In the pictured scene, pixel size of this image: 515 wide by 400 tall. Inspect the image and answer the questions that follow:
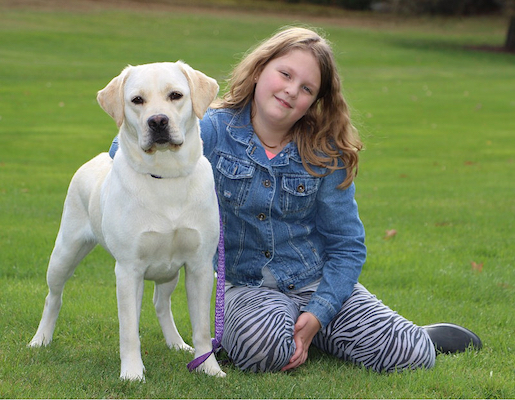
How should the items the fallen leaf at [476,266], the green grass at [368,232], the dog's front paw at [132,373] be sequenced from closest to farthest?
1. the dog's front paw at [132,373]
2. the green grass at [368,232]
3. the fallen leaf at [476,266]

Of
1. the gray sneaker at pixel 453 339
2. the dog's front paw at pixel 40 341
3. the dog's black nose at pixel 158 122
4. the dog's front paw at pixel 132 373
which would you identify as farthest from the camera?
the gray sneaker at pixel 453 339

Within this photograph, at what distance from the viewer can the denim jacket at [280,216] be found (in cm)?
439

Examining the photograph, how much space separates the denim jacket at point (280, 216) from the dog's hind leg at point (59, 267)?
0.87m

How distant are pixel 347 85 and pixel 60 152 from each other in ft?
41.5

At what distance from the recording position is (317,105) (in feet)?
15.2

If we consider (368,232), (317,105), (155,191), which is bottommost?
(368,232)

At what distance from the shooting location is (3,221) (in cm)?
750

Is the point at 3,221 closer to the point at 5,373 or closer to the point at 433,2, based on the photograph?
the point at 5,373

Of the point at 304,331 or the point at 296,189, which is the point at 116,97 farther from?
the point at 304,331

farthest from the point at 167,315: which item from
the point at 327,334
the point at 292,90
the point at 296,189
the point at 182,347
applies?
the point at 292,90

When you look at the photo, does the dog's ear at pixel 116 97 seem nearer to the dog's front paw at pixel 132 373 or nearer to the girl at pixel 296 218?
the girl at pixel 296 218

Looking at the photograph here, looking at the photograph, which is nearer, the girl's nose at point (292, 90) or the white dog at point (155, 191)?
the white dog at point (155, 191)

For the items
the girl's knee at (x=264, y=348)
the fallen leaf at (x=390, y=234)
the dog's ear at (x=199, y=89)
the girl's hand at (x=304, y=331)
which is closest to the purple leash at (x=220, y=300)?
the girl's knee at (x=264, y=348)

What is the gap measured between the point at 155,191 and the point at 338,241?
132 cm
